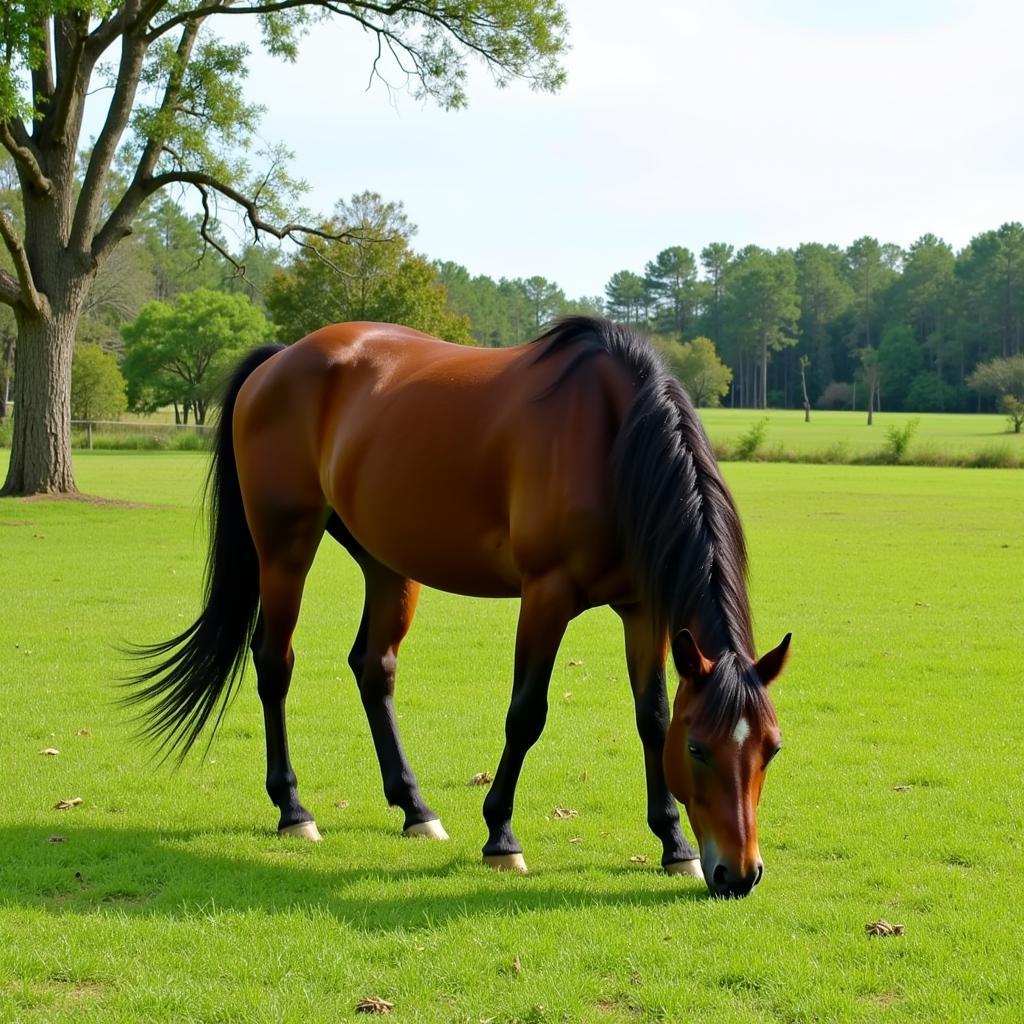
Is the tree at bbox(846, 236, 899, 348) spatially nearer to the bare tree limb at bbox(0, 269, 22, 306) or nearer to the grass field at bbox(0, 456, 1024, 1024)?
the bare tree limb at bbox(0, 269, 22, 306)

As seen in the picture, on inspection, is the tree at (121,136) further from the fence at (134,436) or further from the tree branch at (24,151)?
the fence at (134,436)

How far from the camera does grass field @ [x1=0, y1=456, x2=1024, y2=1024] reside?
3.39 meters

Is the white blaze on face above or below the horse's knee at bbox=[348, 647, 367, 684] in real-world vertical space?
above

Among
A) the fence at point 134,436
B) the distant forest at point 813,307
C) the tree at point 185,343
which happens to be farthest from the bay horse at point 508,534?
the distant forest at point 813,307

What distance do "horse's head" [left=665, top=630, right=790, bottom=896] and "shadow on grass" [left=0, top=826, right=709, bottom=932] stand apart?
0.43 meters

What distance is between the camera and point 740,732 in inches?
148

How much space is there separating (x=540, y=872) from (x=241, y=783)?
208 centimetres

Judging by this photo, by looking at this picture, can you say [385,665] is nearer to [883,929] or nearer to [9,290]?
[883,929]

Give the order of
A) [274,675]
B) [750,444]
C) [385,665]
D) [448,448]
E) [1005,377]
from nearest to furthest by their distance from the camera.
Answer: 1. [448,448]
2. [274,675]
3. [385,665]
4. [750,444]
5. [1005,377]

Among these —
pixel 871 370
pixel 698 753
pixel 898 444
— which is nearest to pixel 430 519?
pixel 698 753

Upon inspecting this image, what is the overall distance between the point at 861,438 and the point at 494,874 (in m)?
60.1

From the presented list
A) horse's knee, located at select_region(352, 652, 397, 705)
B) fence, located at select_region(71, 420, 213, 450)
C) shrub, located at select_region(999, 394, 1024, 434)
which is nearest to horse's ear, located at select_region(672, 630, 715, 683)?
horse's knee, located at select_region(352, 652, 397, 705)

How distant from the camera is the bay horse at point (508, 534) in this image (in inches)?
156

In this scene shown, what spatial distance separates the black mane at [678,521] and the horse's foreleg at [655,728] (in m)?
0.40
